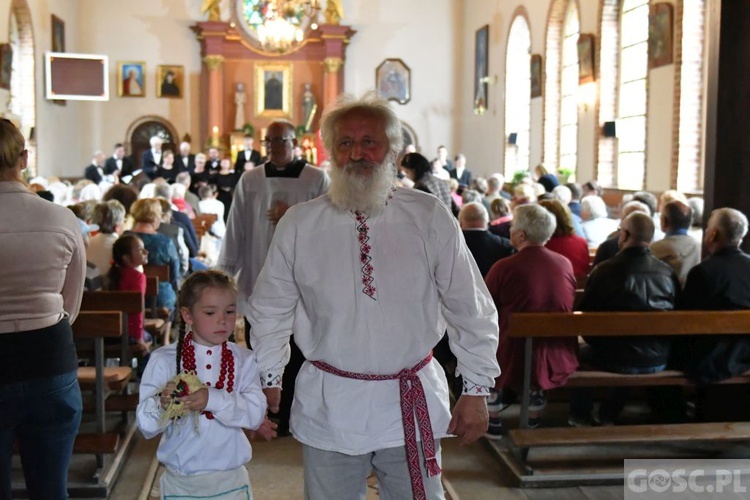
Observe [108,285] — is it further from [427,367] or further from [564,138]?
[564,138]

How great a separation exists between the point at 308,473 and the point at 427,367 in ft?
1.60

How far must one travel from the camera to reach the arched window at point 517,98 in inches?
774

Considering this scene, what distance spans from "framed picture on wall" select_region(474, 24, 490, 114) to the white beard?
748 inches

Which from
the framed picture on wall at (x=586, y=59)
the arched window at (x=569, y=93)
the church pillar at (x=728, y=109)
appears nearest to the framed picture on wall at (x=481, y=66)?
the arched window at (x=569, y=93)

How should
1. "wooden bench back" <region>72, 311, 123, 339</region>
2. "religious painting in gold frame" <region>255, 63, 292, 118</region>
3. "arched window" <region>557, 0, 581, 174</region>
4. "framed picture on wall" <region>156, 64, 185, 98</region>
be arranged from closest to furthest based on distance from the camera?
"wooden bench back" <region>72, 311, 123, 339</region>
"arched window" <region>557, 0, 581, 174</region>
"framed picture on wall" <region>156, 64, 185, 98</region>
"religious painting in gold frame" <region>255, 63, 292, 118</region>

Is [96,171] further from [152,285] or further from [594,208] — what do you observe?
[152,285]

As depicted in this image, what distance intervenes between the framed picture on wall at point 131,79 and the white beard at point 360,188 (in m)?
21.1

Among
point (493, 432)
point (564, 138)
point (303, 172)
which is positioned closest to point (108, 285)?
point (303, 172)

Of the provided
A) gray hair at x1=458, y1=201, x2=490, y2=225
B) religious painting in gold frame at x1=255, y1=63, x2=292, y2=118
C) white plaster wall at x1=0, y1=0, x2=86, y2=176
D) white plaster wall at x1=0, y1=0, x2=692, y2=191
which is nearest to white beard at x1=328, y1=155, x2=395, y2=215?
gray hair at x1=458, y1=201, x2=490, y2=225

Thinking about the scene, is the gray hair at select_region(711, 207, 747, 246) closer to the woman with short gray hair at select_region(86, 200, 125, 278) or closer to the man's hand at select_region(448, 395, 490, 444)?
the man's hand at select_region(448, 395, 490, 444)

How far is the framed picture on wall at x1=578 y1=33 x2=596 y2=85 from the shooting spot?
49.3 ft

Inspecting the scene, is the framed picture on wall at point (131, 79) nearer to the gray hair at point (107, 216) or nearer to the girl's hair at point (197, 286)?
the gray hair at point (107, 216)

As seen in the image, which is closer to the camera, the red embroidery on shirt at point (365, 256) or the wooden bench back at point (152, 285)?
the red embroidery on shirt at point (365, 256)

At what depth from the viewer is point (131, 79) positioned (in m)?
22.5
